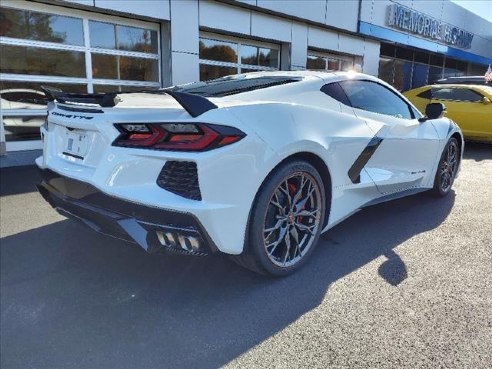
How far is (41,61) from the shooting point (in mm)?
7215

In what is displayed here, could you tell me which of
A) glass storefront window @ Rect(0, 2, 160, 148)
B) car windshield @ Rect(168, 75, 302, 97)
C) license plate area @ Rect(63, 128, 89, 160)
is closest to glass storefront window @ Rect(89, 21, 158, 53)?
glass storefront window @ Rect(0, 2, 160, 148)

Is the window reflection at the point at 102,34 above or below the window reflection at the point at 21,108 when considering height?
above

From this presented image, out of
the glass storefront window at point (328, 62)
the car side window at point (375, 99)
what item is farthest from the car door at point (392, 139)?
the glass storefront window at point (328, 62)

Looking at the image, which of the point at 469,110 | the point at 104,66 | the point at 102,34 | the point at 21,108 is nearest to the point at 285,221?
the point at 21,108

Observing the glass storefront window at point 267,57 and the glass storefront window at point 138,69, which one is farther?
the glass storefront window at point 267,57

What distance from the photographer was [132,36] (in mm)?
8289

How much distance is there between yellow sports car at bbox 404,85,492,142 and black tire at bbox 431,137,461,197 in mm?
4248

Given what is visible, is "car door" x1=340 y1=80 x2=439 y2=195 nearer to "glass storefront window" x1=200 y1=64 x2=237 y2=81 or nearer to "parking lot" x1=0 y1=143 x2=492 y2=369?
"parking lot" x1=0 y1=143 x2=492 y2=369

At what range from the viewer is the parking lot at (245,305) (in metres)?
2.03

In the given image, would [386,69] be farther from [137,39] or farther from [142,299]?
[142,299]

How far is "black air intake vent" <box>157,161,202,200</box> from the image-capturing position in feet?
7.12

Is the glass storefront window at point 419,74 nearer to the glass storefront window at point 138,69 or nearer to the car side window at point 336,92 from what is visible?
the glass storefront window at point 138,69

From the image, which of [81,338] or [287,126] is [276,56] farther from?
[81,338]

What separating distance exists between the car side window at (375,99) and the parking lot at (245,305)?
1.14m
